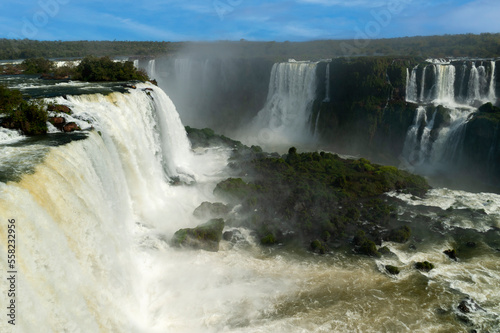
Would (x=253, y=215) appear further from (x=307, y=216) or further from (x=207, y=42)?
(x=207, y=42)

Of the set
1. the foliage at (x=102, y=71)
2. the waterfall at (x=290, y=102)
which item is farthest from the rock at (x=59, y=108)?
the waterfall at (x=290, y=102)

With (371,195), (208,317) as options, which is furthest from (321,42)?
(208,317)

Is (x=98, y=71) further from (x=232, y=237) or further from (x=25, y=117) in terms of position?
(x=232, y=237)

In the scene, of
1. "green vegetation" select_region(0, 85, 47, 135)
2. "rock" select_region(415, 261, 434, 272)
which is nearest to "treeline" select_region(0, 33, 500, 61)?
"green vegetation" select_region(0, 85, 47, 135)

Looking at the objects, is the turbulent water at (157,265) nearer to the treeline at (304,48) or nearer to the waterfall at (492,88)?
the waterfall at (492,88)

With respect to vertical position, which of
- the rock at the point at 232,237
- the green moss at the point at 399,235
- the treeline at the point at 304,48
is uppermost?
the treeline at the point at 304,48
